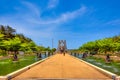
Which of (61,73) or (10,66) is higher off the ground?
(10,66)

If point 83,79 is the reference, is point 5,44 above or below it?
above

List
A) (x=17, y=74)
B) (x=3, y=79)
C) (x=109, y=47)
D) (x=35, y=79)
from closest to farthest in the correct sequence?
(x=3, y=79) < (x=35, y=79) < (x=17, y=74) < (x=109, y=47)

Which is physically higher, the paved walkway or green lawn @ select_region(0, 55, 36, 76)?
green lawn @ select_region(0, 55, 36, 76)

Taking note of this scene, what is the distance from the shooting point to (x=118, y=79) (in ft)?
42.5

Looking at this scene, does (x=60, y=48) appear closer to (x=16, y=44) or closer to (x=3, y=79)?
(x=16, y=44)

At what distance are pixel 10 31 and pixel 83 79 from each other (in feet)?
229

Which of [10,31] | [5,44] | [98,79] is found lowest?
[98,79]

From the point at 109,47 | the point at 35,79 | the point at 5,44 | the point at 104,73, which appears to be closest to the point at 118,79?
the point at 104,73

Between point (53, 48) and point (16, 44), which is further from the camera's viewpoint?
point (53, 48)

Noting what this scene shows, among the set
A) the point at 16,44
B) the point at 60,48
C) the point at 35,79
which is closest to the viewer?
the point at 35,79

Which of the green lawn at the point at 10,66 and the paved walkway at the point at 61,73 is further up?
the green lawn at the point at 10,66

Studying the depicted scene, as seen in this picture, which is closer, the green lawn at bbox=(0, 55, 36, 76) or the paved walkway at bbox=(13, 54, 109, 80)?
the paved walkway at bbox=(13, 54, 109, 80)

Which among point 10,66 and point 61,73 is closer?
point 61,73

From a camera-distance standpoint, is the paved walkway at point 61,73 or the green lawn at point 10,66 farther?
the green lawn at point 10,66
